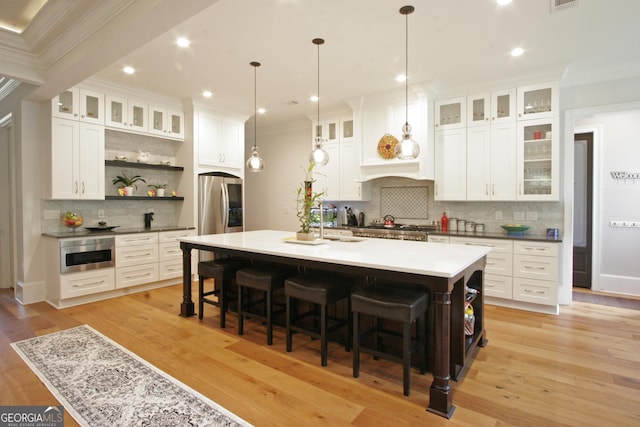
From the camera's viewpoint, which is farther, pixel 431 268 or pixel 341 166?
pixel 341 166

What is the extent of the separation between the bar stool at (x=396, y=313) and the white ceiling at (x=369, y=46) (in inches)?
86.7

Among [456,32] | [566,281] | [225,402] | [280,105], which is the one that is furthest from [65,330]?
[566,281]

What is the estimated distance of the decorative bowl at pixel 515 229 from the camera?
4.29 meters

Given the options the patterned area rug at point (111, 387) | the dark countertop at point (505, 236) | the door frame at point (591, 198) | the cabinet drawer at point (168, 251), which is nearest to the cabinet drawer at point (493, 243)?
the dark countertop at point (505, 236)

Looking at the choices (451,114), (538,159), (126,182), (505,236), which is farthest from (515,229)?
(126,182)

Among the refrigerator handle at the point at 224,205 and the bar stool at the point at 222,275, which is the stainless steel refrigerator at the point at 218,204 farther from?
the bar stool at the point at 222,275

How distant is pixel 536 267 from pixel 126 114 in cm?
558

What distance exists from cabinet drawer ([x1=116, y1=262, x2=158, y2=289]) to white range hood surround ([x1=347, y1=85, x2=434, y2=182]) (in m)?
3.30

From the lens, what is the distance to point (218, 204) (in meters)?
5.55

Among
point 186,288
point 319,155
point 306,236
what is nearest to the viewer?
point 306,236

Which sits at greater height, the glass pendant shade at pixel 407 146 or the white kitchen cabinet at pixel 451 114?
the white kitchen cabinet at pixel 451 114

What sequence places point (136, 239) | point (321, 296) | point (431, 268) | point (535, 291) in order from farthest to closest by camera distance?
point (136, 239) < point (535, 291) < point (321, 296) < point (431, 268)

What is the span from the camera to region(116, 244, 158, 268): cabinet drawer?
14.9 feet

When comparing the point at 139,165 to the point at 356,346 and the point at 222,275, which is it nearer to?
the point at 222,275
